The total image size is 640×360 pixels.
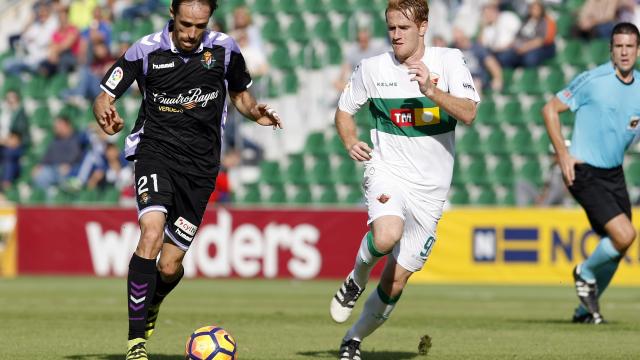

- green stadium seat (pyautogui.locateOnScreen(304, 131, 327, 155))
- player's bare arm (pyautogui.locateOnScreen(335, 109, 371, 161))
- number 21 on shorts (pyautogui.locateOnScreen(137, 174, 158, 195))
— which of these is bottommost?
green stadium seat (pyautogui.locateOnScreen(304, 131, 327, 155))

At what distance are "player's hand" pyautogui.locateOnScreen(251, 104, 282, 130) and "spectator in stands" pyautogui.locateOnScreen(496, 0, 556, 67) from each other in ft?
42.4

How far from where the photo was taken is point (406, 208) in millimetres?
8508

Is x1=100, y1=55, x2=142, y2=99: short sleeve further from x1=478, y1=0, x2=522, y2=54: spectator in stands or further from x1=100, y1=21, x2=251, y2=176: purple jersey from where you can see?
x1=478, y1=0, x2=522, y2=54: spectator in stands

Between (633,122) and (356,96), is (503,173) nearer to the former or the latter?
(633,122)

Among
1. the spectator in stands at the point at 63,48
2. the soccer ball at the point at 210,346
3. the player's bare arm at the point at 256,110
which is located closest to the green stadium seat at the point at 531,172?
the spectator in stands at the point at 63,48

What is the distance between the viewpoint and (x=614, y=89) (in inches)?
455

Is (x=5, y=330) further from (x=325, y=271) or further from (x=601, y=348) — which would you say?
(x=325, y=271)

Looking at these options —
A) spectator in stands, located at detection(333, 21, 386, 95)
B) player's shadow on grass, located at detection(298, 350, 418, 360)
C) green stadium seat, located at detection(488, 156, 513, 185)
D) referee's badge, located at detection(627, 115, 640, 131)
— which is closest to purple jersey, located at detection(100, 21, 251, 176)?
player's shadow on grass, located at detection(298, 350, 418, 360)

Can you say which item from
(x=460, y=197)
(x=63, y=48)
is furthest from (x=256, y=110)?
(x=63, y=48)

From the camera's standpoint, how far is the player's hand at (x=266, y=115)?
8703 mm

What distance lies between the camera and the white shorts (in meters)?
8.41

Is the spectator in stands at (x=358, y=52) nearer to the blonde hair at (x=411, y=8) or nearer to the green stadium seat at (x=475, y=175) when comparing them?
the green stadium seat at (x=475, y=175)

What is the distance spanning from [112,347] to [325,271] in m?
10.0

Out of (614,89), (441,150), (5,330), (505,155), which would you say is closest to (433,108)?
(441,150)
